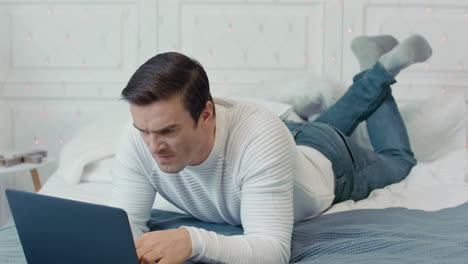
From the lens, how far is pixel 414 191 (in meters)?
1.81

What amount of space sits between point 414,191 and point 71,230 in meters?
1.21

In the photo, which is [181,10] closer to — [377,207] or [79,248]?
[377,207]

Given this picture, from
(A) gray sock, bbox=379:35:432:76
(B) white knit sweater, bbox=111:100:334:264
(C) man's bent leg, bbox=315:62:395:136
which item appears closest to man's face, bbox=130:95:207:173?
(B) white knit sweater, bbox=111:100:334:264

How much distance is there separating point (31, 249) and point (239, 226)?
0.58m

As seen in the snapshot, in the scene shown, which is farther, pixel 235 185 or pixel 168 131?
pixel 235 185

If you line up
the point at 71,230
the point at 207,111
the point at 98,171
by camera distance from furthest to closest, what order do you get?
the point at 98,171, the point at 207,111, the point at 71,230

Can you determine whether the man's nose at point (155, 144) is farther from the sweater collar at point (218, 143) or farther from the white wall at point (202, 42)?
the white wall at point (202, 42)

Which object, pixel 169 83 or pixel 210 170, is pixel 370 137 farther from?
pixel 169 83

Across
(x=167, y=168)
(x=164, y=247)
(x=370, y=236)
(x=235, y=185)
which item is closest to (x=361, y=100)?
(x=370, y=236)

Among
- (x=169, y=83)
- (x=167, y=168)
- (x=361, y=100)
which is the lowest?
(x=361, y=100)

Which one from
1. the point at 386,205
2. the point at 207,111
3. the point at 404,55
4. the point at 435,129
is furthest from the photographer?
the point at 435,129

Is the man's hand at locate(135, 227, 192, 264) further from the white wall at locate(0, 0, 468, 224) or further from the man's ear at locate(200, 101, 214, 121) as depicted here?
the white wall at locate(0, 0, 468, 224)

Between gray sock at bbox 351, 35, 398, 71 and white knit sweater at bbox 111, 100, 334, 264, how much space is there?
99 cm

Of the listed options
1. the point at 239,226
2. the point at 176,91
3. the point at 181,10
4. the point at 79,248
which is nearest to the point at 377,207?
the point at 239,226
